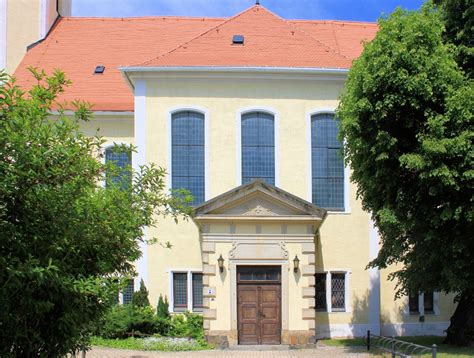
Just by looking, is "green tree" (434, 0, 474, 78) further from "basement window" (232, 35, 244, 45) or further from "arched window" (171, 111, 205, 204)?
"arched window" (171, 111, 205, 204)

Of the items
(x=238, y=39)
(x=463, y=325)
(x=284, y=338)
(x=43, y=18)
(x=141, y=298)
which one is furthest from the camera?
→ (x=43, y=18)

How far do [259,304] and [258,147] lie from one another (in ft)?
19.4

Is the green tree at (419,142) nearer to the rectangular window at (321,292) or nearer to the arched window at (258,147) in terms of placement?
the rectangular window at (321,292)

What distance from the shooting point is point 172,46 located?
98.8 feet

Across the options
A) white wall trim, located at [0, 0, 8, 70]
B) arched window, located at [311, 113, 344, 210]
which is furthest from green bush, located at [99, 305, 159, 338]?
white wall trim, located at [0, 0, 8, 70]

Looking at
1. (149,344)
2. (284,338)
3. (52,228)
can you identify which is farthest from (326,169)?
(52,228)

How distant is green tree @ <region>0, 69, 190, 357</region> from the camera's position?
5.97 meters

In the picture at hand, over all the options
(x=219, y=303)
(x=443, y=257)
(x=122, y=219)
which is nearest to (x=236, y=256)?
(x=219, y=303)

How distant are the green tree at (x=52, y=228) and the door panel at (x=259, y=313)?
13977 millimetres

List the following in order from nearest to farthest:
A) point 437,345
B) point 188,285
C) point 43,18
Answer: point 437,345, point 188,285, point 43,18

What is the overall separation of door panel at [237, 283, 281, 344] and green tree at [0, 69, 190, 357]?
45.9 ft

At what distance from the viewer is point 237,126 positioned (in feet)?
82.1

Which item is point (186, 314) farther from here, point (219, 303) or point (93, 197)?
point (93, 197)

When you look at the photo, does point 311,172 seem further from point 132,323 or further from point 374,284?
point 132,323
